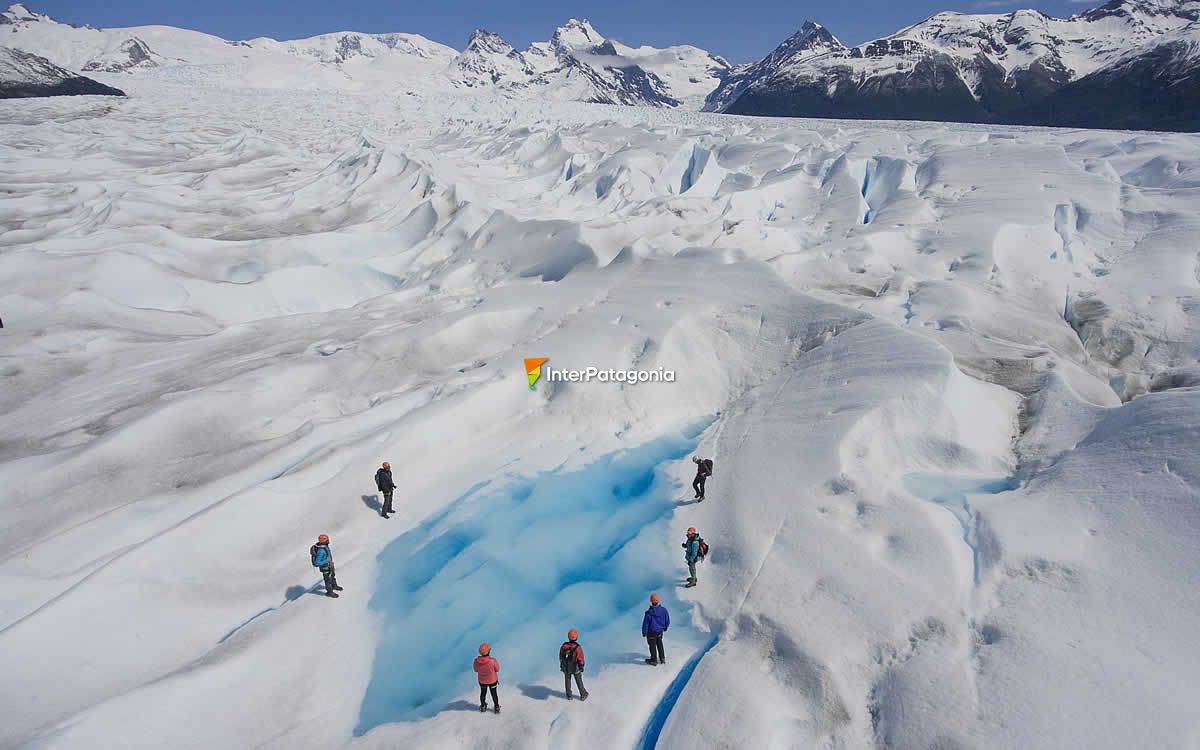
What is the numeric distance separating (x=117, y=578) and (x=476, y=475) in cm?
592

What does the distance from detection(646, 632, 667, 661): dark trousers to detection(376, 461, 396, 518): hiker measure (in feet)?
18.7

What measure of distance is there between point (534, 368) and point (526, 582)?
6065 millimetres

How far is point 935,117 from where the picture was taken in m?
128

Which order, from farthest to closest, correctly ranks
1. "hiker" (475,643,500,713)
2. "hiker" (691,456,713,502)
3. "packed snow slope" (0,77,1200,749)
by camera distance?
1. "hiker" (691,456,713,502)
2. "packed snow slope" (0,77,1200,749)
3. "hiker" (475,643,500,713)

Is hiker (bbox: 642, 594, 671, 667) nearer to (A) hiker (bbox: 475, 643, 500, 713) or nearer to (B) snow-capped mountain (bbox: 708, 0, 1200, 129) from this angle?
(A) hiker (bbox: 475, 643, 500, 713)

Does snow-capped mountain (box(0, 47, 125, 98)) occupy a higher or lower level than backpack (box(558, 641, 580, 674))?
higher

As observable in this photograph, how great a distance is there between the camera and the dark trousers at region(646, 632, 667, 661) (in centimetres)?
764

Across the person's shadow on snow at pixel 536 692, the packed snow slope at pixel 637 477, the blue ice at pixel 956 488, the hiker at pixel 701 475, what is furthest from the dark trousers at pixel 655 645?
the blue ice at pixel 956 488

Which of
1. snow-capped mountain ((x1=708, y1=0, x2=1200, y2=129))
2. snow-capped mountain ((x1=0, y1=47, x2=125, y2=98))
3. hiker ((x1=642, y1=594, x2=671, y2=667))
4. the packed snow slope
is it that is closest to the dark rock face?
snow-capped mountain ((x1=708, y1=0, x2=1200, y2=129))

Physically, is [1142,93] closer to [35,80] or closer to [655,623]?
[655,623]

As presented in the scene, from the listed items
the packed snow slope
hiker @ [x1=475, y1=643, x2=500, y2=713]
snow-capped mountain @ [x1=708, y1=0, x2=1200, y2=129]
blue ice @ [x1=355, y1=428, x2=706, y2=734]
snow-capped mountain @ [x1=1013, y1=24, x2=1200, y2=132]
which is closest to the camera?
hiker @ [x1=475, y1=643, x2=500, y2=713]

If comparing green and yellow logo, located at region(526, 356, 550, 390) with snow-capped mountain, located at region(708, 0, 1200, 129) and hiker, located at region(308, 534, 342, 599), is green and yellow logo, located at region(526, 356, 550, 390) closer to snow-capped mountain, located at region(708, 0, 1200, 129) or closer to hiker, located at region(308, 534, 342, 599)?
hiker, located at region(308, 534, 342, 599)

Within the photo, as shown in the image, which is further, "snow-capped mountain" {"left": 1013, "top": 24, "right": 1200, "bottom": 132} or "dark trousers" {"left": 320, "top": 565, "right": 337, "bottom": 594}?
"snow-capped mountain" {"left": 1013, "top": 24, "right": 1200, "bottom": 132}

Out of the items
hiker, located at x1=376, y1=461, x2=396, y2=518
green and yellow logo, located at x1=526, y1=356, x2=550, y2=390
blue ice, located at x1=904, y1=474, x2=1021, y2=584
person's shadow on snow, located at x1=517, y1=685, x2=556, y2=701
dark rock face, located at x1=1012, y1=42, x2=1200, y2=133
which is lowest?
person's shadow on snow, located at x1=517, y1=685, x2=556, y2=701
